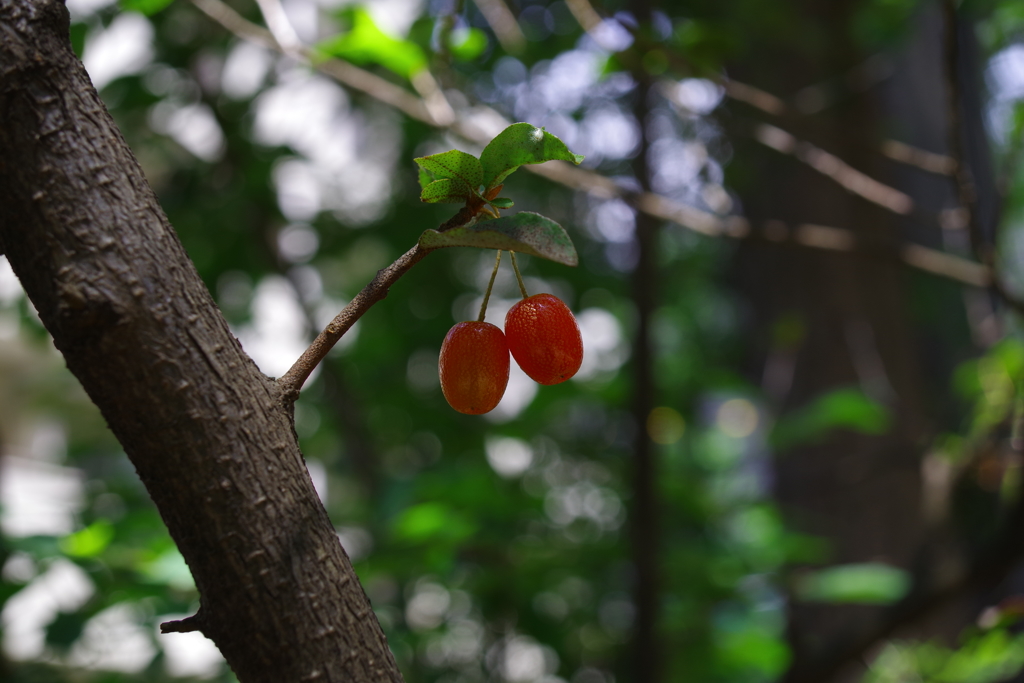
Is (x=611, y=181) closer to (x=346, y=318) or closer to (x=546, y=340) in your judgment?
(x=546, y=340)

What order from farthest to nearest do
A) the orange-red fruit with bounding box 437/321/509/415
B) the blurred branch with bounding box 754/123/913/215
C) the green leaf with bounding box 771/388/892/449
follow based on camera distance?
the green leaf with bounding box 771/388/892/449 < the blurred branch with bounding box 754/123/913/215 < the orange-red fruit with bounding box 437/321/509/415

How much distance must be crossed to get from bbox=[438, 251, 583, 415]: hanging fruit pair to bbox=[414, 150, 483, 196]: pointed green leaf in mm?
137

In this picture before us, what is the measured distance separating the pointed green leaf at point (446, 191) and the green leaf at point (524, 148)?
0.03m

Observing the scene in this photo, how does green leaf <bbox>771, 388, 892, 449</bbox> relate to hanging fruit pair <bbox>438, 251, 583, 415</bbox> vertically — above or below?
above

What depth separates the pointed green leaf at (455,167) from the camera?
62cm

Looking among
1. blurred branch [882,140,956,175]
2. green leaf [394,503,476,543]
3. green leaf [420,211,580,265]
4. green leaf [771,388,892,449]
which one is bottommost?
green leaf [420,211,580,265]

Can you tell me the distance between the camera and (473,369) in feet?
2.53

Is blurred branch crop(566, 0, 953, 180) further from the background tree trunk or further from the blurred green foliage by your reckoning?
the background tree trunk

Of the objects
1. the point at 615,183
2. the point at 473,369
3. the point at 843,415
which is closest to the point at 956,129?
the point at 615,183

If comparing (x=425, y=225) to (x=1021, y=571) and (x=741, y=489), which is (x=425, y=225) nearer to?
(x=741, y=489)

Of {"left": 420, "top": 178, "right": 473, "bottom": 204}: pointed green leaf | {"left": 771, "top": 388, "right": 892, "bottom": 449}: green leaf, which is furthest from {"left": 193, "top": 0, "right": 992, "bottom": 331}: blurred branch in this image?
{"left": 420, "top": 178, "right": 473, "bottom": 204}: pointed green leaf

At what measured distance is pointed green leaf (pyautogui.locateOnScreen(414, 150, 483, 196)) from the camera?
24.2 inches

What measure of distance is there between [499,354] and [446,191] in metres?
0.20

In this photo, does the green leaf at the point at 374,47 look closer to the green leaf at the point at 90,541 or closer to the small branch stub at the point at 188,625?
the green leaf at the point at 90,541
